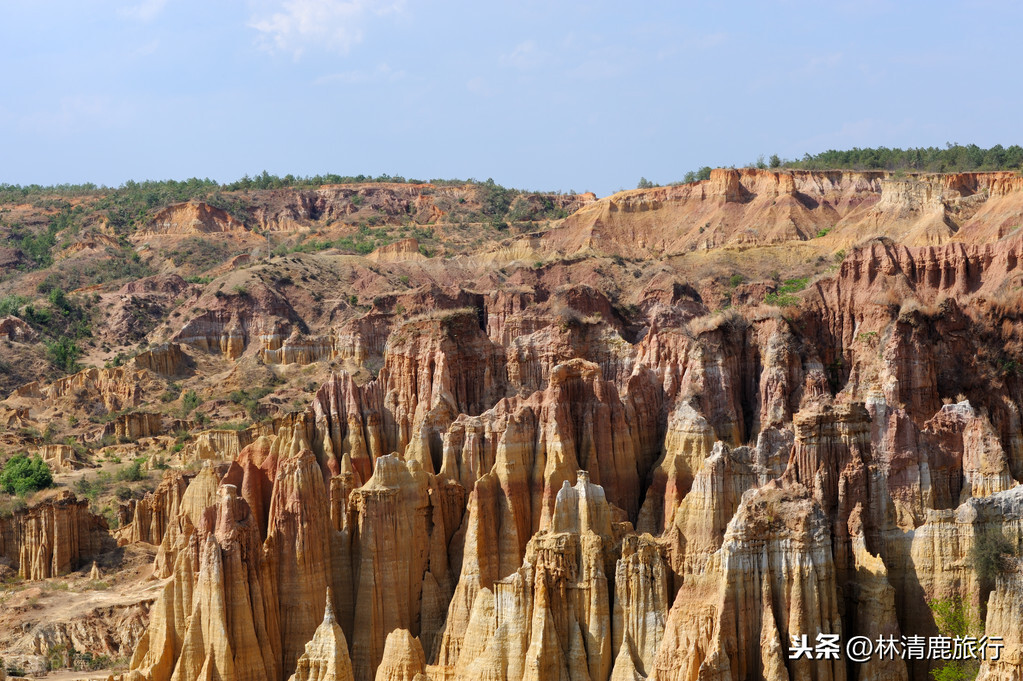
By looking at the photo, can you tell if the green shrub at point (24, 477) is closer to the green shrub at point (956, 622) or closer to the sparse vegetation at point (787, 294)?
the sparse vegetation at point (787, 294)

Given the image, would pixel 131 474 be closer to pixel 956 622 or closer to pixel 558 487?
pixel 558 487

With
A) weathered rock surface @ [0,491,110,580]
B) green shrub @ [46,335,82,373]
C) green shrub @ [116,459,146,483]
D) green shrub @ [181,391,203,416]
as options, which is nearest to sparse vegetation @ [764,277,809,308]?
weathered rock surface @ [0,491,110,580]

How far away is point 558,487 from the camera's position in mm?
40000

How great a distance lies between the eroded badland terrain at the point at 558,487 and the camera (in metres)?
31.2

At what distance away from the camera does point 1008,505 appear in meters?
31.9

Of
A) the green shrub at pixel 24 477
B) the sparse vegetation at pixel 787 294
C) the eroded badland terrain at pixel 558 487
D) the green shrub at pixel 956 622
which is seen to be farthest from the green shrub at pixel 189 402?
the green shrub at pixel 956 622

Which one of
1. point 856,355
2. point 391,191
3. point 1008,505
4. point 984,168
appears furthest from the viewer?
point 391,191

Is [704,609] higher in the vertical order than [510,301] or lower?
lower

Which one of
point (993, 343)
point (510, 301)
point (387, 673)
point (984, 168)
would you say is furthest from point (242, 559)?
point (984, 168)

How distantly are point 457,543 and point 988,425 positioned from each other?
624 inches

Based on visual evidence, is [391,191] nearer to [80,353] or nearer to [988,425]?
[80,353]

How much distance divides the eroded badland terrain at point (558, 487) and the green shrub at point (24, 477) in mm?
2197

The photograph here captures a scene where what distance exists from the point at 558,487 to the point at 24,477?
34657 mm

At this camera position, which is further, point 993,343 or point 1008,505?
point 993,343
